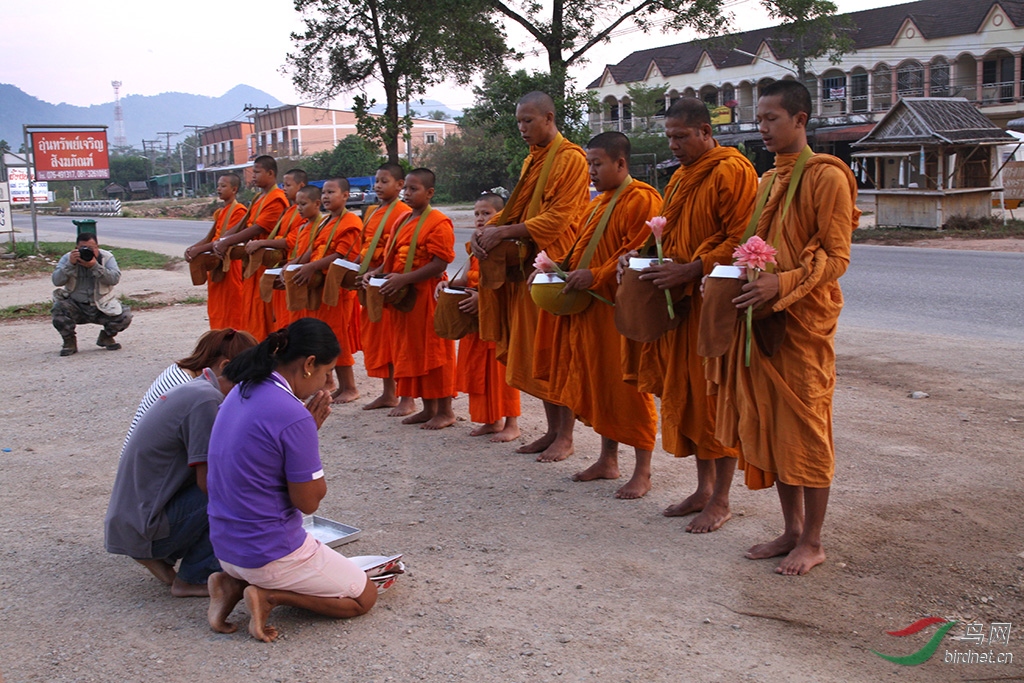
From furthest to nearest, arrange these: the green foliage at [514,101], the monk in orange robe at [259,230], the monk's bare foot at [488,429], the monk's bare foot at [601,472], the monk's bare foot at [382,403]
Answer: the green foliage at [514,101]
the monk in orange robe at [259,230]
the monk's bare foot at [382,403]
the monk's bare foot at [488,429]
the monk's bare foot at [601,472]

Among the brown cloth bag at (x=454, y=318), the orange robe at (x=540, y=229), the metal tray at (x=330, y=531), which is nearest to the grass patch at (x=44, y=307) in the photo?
the brown cloth bag at (x=454, y=318)

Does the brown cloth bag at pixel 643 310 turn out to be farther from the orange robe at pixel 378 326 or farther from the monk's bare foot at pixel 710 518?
the orange robe at pixel 378 326

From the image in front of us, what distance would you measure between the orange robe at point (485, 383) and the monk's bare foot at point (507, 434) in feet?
0.25

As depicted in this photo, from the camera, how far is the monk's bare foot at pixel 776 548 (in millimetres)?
4152

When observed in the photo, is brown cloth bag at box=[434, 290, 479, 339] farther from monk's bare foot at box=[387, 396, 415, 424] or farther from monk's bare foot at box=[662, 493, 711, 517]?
monk's bare foot at box=[662, 493, 711, 517]

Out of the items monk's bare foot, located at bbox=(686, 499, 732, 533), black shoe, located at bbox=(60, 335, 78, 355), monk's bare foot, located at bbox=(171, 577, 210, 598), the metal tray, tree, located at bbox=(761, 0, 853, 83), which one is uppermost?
tree, located at bbox=(761, 0, 853, 83)

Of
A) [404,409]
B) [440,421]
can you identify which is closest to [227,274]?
[404,409]

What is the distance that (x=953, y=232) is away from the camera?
19.8m

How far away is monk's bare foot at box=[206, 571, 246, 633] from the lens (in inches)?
145

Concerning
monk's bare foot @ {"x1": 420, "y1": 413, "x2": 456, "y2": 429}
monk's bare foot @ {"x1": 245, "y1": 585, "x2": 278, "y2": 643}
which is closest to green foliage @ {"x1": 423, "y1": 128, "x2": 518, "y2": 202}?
monk's bare foot @ {"x1": 420, "y1": 413, "x2": 456, "y2": 429}

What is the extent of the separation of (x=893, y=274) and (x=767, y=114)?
1109 centimetres

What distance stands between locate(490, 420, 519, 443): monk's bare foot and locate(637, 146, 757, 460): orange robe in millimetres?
1815

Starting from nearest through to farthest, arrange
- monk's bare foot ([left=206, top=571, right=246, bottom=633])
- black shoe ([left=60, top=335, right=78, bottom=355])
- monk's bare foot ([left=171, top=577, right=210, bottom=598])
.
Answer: monk's bare foot ([left=206, top=571, right=246, bottom=633]) < monk's bare foot ([left=171, top=577, right=210, bottom=598]) < black shoe ([left=60, top=335, right=78, bottom=355])

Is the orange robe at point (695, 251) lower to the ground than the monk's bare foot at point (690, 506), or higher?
higher
